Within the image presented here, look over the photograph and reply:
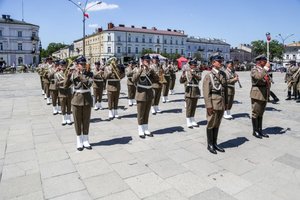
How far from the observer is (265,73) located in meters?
6.81

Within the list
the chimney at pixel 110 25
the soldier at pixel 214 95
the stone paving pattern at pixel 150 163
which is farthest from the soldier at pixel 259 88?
the chimney at pixel 110 25

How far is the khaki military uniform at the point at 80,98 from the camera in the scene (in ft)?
20.4

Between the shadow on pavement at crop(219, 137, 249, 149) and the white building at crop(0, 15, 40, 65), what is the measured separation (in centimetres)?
7866

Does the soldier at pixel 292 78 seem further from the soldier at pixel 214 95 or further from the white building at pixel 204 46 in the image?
the white building at pixel 204 46

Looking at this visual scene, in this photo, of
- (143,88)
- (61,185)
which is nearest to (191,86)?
(143,88)

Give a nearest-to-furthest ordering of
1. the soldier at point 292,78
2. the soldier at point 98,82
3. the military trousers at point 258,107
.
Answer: the military trousers at point 258,107, the soldier at point 98,82, the soldier at point 292,78

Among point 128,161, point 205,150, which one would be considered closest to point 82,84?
point 128,161

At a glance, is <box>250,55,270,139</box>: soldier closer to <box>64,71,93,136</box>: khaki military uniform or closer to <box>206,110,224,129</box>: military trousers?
<box>206,110,224,129</box>: military trousers

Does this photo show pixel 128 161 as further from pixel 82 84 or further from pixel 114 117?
pixel 114 117

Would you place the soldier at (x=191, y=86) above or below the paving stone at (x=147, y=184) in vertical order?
above

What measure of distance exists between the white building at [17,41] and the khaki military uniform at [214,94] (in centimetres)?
7889

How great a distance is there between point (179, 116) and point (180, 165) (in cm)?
469

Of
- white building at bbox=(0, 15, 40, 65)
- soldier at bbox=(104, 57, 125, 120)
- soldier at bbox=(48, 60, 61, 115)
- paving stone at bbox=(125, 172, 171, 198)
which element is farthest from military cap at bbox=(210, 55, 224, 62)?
white building at bbox=(0, 15, 40, 65)

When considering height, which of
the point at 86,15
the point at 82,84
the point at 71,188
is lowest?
the point at 71,188
